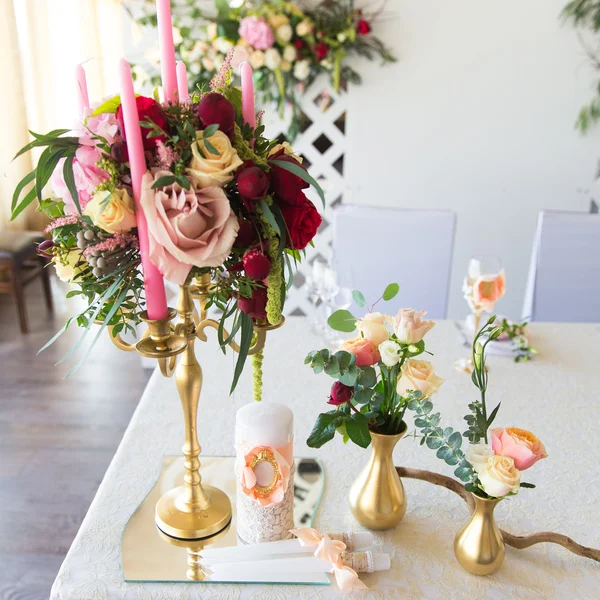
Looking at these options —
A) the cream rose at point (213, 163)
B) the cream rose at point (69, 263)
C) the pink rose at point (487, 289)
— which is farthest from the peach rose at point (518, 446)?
the pink rose at point (487, 289)

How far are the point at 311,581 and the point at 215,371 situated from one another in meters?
0.64

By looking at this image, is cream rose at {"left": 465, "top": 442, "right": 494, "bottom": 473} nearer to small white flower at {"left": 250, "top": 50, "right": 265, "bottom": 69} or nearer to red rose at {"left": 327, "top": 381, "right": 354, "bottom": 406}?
red rose at {"left": 327, "top": 381, "right": 354, "bottom": 406}

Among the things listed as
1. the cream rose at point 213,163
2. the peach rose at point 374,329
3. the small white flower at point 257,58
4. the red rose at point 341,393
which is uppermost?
the small white flower at point 257,58

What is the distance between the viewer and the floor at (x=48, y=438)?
1859 millimetres

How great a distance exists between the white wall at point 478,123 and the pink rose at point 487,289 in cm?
154

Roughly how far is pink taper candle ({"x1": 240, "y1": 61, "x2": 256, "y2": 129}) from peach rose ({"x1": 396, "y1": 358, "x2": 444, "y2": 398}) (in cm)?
38

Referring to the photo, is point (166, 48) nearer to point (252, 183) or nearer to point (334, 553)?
point (252, 183)

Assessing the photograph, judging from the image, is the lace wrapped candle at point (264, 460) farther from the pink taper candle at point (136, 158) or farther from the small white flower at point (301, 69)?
the small white flower at point (301, 69)

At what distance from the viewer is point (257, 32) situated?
251cm

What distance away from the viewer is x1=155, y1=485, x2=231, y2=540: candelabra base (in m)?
0.91

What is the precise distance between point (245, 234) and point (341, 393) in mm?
263

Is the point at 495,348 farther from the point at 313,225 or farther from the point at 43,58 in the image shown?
the point at 43,58

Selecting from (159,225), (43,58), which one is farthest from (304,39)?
(159,225)

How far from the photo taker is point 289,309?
319 centimetres
